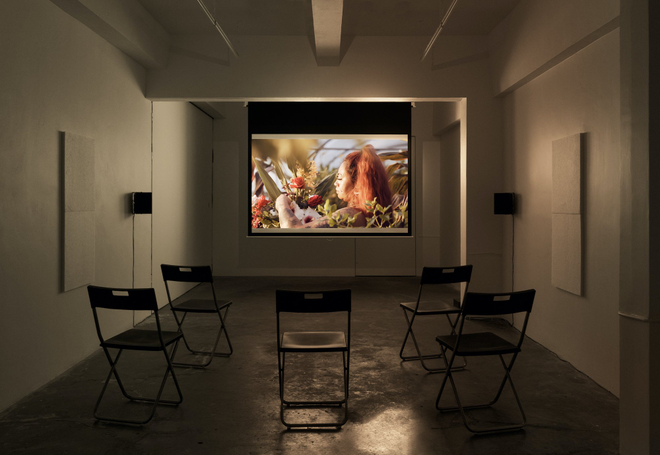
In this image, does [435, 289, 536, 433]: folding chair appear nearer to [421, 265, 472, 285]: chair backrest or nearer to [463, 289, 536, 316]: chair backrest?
[463, 289, 536, 316]: chair backrest

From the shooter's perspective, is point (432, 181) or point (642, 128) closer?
point (642, 128)

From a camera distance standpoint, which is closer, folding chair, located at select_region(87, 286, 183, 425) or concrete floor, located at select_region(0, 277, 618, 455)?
concrete floor, located at select_region(0, 277, 618, 455)

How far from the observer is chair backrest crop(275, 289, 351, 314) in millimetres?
2826

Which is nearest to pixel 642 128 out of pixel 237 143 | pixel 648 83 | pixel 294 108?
pixel 648 83

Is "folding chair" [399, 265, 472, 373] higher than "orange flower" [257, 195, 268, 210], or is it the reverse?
"orange flower" [257, 195, 268, 210]

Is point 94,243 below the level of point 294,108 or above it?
below

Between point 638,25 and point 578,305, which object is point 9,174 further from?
point 578,305

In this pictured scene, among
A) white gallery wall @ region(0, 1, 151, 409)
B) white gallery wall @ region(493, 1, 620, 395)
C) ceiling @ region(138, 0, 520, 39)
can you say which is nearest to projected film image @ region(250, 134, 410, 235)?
ceiling @ region(138, 0, 520, 39)

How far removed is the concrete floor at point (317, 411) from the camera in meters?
2.56

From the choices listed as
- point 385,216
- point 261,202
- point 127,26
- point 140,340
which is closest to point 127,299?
point 140,340

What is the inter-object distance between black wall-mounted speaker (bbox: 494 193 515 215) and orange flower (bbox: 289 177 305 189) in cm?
330

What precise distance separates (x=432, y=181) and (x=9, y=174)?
6.84 metres

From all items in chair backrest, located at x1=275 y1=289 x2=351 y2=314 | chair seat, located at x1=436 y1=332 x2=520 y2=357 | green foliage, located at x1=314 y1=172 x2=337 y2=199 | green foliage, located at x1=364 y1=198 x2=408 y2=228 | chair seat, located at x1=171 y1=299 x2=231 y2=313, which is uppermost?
green foliage, located at x1=314 y1=172 x2=337 y2=199

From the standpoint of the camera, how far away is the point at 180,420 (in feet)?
9.39
